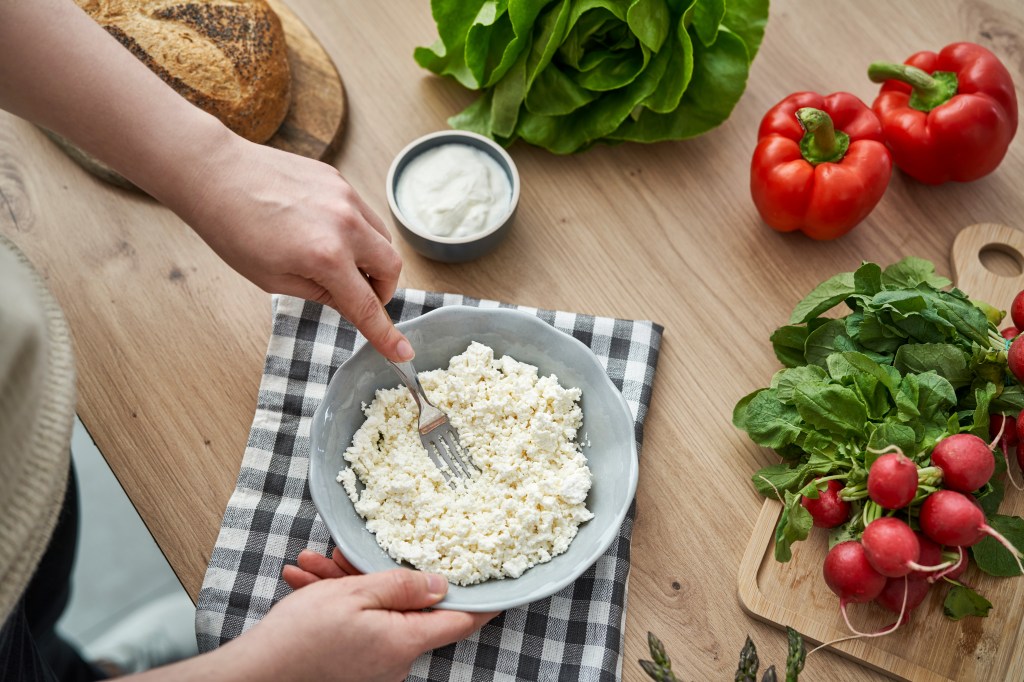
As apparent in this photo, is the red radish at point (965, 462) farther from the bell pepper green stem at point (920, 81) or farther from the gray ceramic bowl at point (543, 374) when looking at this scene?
the bell pepper green stem at point (920, 81)

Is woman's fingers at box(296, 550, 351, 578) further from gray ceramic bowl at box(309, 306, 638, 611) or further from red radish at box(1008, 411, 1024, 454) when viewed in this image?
red radish at box(1008, 411, 1024, 454)

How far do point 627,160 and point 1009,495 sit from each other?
82cm

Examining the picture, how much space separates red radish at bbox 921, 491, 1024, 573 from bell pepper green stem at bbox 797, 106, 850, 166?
0.58 m

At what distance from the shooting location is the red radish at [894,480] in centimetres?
98

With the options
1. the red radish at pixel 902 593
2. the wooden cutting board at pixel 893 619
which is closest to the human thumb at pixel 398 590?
the wooden cutting board at pixel 893 619

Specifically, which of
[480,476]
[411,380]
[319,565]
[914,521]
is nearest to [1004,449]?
[914,521]

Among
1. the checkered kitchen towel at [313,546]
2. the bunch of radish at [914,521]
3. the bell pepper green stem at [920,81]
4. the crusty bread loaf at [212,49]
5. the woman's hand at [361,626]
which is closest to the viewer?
the woman's hand at [361,626]

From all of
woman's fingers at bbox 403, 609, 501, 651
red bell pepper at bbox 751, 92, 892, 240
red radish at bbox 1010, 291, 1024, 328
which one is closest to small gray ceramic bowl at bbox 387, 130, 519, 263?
red bell pepper at bbox 751, 92, 892, 240

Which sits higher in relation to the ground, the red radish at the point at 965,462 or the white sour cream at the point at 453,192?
the white sour cream at the point at 453,192

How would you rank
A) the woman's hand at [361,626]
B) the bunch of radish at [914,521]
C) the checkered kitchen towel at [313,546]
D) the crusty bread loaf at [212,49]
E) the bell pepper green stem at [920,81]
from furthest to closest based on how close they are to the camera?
the bell pepper green stem at [920,81] < the crusty bread loaf at [212,49] < the checkered kitchen towel at [313,546] < the bunch of radish at [914,521] < the woman's hand at [361,626]

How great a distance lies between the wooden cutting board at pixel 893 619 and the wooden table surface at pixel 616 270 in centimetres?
3

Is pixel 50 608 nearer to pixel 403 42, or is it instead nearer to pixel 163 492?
pixel 163 492

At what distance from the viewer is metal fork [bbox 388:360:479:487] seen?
111 centimetres

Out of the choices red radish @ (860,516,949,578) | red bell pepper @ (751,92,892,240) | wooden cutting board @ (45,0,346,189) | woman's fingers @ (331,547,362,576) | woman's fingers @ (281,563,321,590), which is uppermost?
wooden cutting board @ (45,0,346,189)
